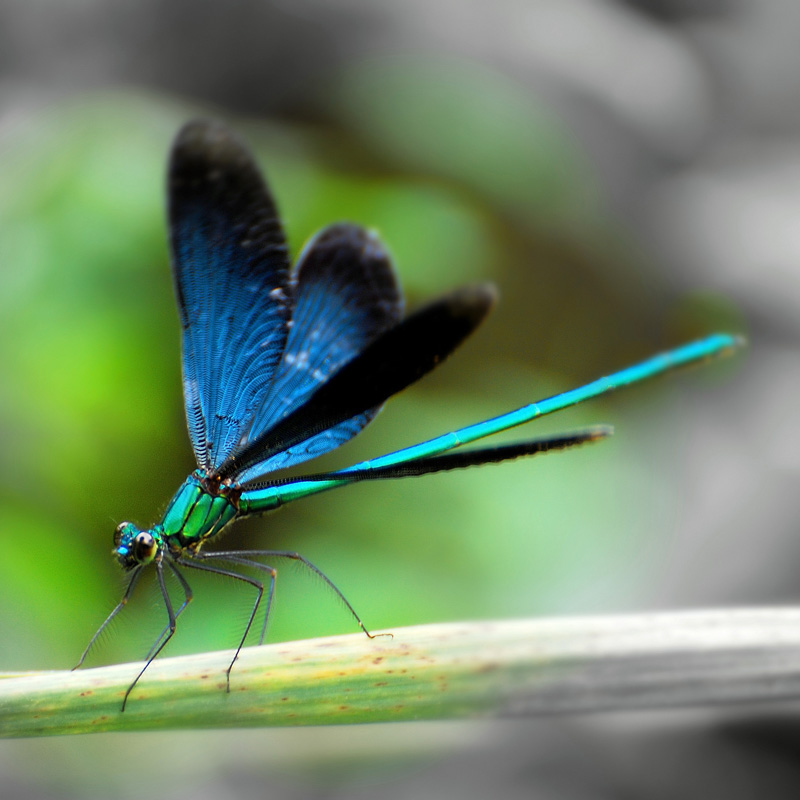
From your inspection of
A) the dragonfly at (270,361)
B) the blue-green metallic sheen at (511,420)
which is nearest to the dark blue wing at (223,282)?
the dragonfly at (270,361)

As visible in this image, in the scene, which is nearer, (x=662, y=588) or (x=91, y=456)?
(x=91, y=456)

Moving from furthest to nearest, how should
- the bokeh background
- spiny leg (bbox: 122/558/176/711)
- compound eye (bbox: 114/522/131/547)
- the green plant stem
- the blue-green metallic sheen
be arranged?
1. the bokeh background
2. the blue-green metallic sheen
3. compound eye (bbox: 114/522/131/547)
4. spiny leg (bbox: 122/558/176/711)
5. the green plant stem

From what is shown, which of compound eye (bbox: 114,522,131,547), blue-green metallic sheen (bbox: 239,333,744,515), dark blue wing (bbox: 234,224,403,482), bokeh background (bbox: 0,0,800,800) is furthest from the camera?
bokeh background (bbox: 0,0,800,800)

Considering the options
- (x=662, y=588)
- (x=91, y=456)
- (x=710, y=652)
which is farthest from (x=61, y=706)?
(x=662, y=588)

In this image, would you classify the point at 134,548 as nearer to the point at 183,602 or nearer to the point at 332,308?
→ the point at 183,602

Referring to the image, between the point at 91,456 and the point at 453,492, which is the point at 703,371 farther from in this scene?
the point at 91,456

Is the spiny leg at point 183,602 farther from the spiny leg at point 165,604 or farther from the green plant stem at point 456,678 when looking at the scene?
the green plant stem at point 456,678

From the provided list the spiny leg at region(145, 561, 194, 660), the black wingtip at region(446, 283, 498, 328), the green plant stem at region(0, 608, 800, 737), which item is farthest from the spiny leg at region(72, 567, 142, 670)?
the black wingtip at region(446, 283, 498, 328)

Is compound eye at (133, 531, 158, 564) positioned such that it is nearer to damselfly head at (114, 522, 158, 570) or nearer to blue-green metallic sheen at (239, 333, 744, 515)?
damselfly head at (114, 522, 158, 570)
